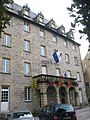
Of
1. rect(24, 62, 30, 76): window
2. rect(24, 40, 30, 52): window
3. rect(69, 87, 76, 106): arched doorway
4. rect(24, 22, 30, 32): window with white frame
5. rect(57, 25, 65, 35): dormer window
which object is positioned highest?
rect(57, 25, 65, 35): dormer window

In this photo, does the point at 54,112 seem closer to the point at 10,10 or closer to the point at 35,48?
the point at 35,48

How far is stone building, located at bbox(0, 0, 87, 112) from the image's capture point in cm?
2211

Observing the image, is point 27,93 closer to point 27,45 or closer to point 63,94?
point 63,94

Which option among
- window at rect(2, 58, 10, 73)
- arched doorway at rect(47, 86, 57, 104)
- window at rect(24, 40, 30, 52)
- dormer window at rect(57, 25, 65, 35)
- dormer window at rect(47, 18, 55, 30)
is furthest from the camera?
dormer window at rect(57, 25, 65, 35)

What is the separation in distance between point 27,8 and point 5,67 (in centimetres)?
1126

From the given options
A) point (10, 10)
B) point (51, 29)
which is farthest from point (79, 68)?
point (10, 10)

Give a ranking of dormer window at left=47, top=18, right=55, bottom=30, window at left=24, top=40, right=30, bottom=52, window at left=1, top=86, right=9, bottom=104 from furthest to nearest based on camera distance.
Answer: dormer window at left=47, top=18, right=55, bottom=30
window at left=24, top=40, right=30, bottom=52
window at left=1, top=86, right=9, bottom=104

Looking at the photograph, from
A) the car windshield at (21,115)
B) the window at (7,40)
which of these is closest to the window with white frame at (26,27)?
the window at (7,40)

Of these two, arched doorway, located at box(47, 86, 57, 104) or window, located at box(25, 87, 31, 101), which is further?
arched doorway, located at box(47, 86, 57, 104)

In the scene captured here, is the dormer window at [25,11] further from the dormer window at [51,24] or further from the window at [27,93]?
the window at [27,93]

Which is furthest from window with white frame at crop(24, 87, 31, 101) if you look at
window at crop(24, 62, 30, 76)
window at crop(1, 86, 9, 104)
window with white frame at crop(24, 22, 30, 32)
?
window with white frame at crop(24, 22, 30, 32)

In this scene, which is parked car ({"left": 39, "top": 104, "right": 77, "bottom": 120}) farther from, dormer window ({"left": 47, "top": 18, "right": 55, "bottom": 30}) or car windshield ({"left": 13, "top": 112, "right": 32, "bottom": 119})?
dormer window ({"left": 47, "top": 18, "right": 55, "bottom": 30})

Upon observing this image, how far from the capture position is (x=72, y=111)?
42.2ft

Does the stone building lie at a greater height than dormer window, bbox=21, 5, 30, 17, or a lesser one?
lesser
